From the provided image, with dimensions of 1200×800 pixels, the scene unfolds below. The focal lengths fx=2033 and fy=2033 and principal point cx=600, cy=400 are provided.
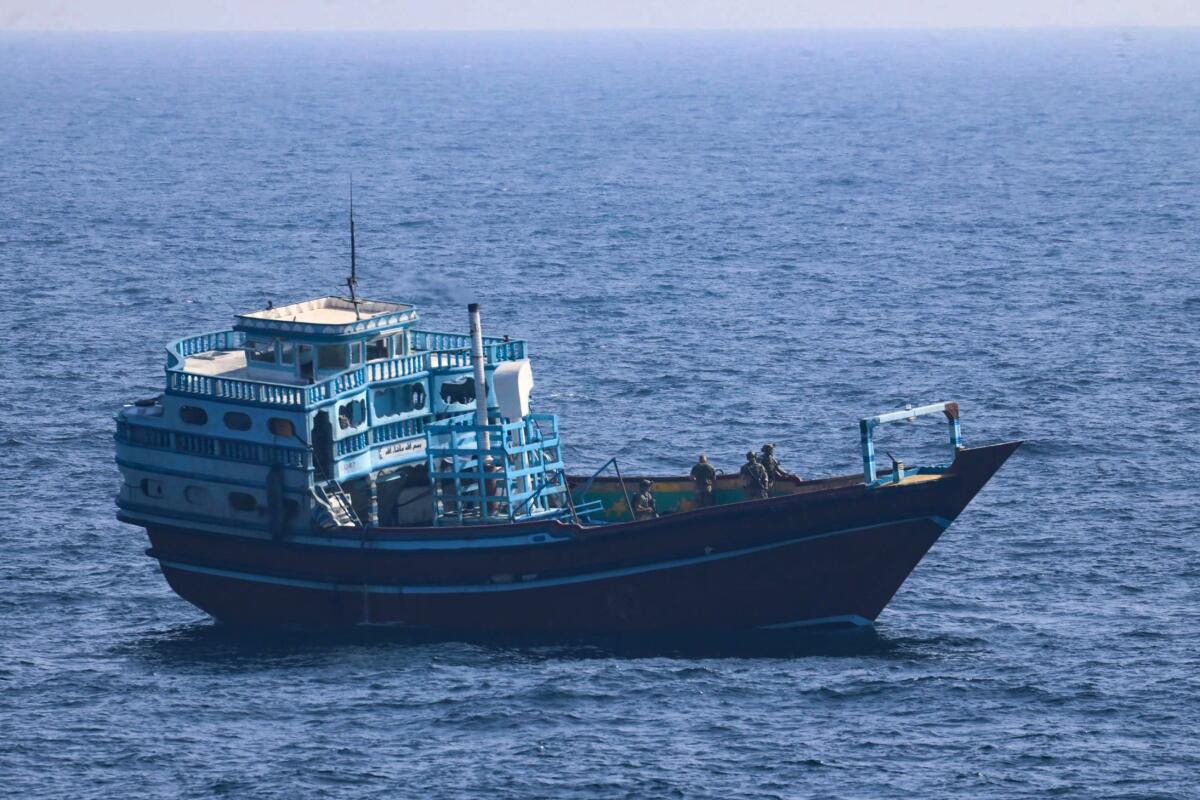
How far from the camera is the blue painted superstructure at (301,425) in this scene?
56344 mm

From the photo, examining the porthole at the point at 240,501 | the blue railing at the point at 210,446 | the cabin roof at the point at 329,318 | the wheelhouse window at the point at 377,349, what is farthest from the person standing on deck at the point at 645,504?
the porthole at the point at 240,501

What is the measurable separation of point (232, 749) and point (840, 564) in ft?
55.9

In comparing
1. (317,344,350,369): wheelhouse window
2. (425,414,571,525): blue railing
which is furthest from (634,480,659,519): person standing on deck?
(317,344,350,369): wheelhouse window

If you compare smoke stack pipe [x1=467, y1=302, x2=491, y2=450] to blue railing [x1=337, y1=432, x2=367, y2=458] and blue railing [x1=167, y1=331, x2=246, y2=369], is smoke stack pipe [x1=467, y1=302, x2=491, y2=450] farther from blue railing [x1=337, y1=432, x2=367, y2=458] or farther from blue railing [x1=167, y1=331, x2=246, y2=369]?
blue railing [x1=167, y1=331, x2=246, y2=369]

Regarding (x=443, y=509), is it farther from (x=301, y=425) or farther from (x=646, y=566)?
(x=646, y=566)

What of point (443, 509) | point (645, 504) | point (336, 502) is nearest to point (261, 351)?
point (336, 502)

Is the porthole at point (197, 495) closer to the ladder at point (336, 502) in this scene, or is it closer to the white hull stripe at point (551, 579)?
the white hull stripe at point (551, 579)

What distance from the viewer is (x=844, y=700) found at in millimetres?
51688

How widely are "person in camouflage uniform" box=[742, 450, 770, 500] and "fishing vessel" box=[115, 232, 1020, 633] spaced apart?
594 mm

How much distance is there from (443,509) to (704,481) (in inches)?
299

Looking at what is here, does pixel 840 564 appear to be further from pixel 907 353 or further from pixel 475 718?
pixel 907 353

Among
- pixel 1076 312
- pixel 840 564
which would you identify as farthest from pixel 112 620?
pixel 1076 312

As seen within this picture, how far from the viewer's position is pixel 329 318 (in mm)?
58969

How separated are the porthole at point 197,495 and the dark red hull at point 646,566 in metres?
1.61
